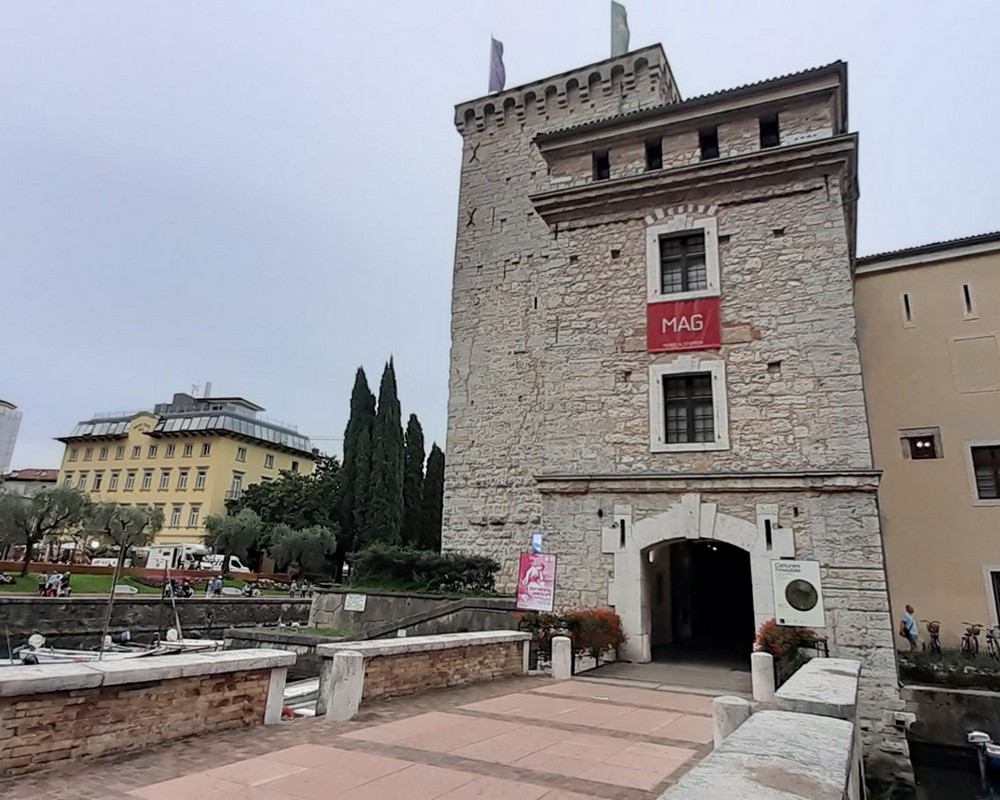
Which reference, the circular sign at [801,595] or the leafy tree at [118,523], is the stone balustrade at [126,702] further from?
the leafy tree at [118,523]

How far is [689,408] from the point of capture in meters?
12.3

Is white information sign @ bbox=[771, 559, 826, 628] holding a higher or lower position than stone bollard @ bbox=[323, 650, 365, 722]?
higher

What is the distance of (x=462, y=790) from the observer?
14.7ft

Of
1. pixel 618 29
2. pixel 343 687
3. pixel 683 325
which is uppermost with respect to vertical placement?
pixel 618 29

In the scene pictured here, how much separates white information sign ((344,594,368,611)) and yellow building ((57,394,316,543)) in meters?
35.5

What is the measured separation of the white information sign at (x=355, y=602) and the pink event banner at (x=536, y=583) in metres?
6.13

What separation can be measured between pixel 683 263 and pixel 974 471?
970 centimetres

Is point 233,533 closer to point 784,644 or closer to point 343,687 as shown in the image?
point 343,687

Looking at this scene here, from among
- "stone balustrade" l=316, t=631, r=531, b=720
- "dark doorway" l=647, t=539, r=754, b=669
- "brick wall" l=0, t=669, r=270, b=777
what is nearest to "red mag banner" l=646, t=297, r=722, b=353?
"dark doorway" l=647, t=539, r=754, b=669

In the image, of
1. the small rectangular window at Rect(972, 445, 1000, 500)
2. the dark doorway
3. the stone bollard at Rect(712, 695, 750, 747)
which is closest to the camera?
the stone bollard at Rect(712, 695, 750, 747)

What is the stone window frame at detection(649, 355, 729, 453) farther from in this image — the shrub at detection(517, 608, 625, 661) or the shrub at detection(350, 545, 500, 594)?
the shrub at detection(350, 545, 500, 594)

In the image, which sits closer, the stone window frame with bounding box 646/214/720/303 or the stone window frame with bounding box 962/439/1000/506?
the stone window frame with bounding box 646/214/720/303

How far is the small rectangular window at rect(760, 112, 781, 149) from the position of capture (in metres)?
13.0

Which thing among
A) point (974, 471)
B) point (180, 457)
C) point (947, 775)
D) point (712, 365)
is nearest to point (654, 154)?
point (712, 365)
